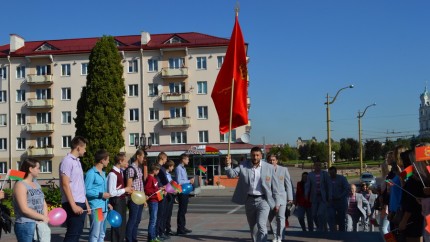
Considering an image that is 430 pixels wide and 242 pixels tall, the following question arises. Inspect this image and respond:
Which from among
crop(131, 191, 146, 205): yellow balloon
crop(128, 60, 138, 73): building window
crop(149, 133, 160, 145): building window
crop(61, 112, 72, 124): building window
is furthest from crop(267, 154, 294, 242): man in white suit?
crop(61, 112, 72, 124): building window

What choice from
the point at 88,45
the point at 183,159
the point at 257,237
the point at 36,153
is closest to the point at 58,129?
the point at 36,153

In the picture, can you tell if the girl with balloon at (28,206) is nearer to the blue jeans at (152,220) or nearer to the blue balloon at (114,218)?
the blue balloon at (114,218)

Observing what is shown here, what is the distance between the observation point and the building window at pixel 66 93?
60.1 m

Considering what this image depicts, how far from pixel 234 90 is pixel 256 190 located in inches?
106

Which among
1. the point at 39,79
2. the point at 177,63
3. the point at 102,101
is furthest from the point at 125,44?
the point at 102,101

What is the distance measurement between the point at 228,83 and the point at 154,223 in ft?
10.7

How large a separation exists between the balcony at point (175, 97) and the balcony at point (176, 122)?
186cm

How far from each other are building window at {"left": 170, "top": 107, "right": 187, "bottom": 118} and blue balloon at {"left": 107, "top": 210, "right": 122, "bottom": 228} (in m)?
48.6

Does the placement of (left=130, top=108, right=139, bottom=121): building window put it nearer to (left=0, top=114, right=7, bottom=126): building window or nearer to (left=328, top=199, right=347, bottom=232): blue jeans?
(left=0, top=114, right=7, bottom=126): building window

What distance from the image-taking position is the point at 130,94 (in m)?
59.3

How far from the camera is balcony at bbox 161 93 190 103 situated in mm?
57344

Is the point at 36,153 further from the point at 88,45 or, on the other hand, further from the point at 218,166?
the point at 218,166

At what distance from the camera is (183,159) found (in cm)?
1316

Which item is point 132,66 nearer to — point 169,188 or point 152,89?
point 152,89
